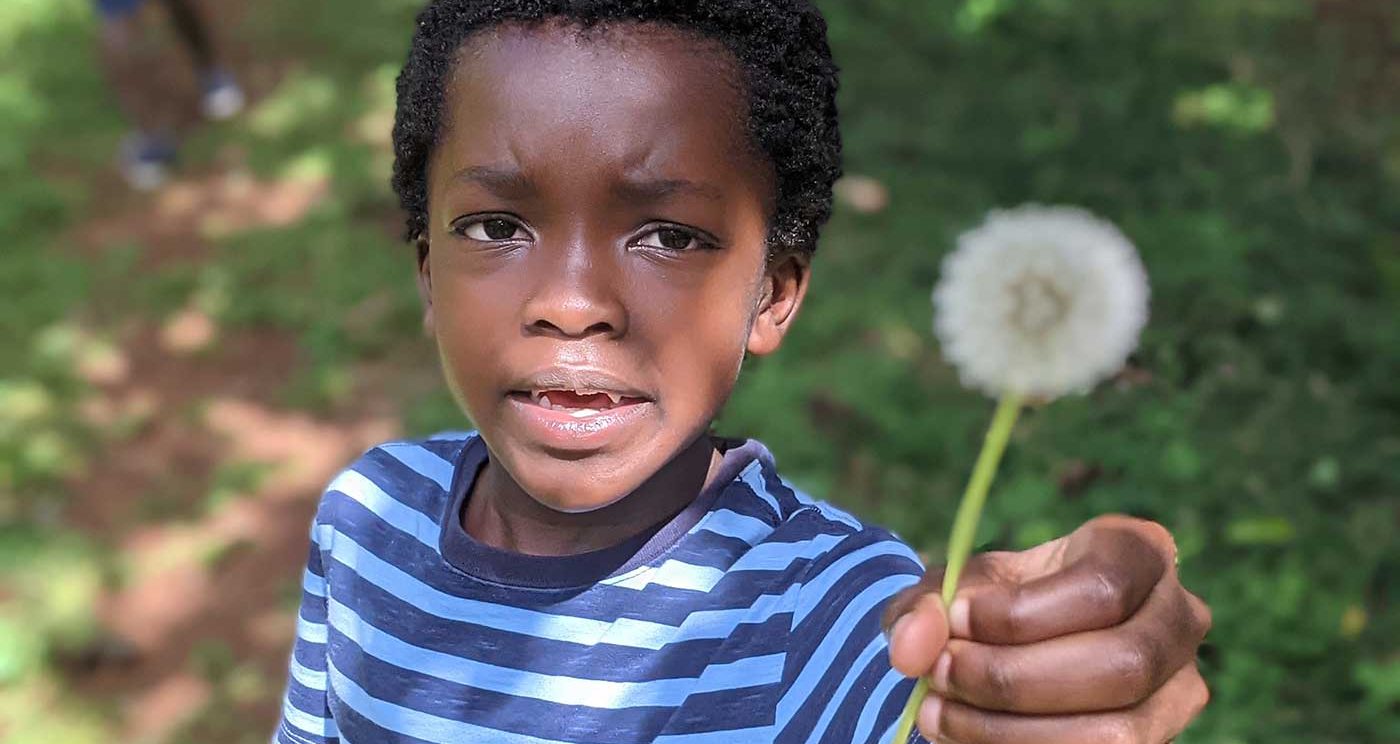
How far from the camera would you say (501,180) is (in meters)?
1.45

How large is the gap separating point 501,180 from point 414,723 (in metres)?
0.69

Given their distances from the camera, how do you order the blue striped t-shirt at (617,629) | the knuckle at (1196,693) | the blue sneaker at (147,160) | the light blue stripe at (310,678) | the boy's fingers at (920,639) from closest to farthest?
the boy's fingers at (920,639)
the knuckle at (1196,693)
the blue striped t-shirt at (617,629)
the light blue stripe at (310,678)
the blue sneaker at (147,160)

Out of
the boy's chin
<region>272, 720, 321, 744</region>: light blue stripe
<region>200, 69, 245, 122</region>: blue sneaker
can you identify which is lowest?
<region>272, 720, 321, 744</region>: light blue stripe

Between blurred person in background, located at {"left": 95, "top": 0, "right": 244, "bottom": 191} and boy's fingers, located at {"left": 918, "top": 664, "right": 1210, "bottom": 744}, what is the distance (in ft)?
18.3

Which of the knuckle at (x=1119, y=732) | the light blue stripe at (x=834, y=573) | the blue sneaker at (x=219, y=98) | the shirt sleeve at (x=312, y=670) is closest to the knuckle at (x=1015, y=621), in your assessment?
the knuckle at (x=1119, y=732)

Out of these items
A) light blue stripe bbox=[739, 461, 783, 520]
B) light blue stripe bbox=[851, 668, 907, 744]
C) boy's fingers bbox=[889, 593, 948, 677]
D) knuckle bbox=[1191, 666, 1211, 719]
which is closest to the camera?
boy's fingers bbox=[889, 593, 948, 677]

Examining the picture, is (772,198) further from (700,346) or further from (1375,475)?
(1375,475)

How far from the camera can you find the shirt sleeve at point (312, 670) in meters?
1.77

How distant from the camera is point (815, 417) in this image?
414cm

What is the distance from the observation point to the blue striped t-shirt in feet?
4.66

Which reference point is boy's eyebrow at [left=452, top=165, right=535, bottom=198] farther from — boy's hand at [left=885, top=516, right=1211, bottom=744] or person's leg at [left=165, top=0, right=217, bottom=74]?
person's leg at [left=165, top=0, right=217, bottom=74]

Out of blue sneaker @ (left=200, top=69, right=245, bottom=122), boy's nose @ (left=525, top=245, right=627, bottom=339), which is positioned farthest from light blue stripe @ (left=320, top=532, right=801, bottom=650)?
blue sneaker @ (left=200, top=69, right=245, bottom=122)

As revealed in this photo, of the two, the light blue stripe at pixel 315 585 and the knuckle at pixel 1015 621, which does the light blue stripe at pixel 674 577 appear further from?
the knuckle at pixel 1015 621

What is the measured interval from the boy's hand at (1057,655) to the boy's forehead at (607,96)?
62 cm
